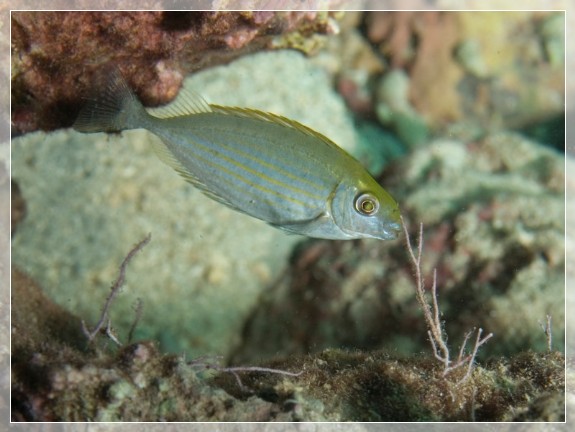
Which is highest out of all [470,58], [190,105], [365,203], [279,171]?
[470,58]

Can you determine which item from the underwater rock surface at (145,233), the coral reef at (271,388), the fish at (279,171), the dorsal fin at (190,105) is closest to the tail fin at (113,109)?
the fish at (279,171)

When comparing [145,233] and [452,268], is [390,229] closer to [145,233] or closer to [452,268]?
[452,268]

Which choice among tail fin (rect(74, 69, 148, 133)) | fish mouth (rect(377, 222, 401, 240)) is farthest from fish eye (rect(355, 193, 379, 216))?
tail fin (rect(74, 69, 148, 133))

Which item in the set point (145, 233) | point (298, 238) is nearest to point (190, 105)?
point (145, 233)

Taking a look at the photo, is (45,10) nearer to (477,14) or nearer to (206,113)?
(206,113)

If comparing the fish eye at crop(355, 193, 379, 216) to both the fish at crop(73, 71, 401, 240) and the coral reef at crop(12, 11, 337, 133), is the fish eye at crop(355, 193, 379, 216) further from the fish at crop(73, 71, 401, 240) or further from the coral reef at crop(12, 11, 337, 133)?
the coral reef at crop(12, 11, 337, 133)

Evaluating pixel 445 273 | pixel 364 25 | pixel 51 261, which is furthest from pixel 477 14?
pixel 51 261

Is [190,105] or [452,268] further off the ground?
[190,105]
